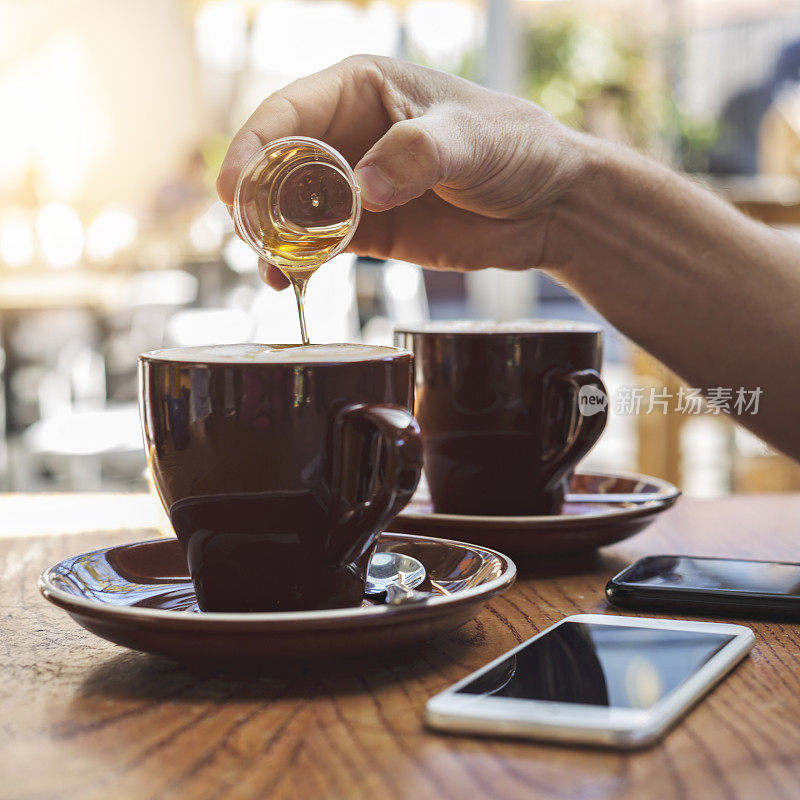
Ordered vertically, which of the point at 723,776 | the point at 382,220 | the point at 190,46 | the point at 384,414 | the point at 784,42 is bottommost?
the point at 723,776

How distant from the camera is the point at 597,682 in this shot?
45 centimetres

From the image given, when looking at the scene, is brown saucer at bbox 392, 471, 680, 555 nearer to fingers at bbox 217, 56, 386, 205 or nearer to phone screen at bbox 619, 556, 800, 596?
phone screen at bbox 619, 556, 800, 596

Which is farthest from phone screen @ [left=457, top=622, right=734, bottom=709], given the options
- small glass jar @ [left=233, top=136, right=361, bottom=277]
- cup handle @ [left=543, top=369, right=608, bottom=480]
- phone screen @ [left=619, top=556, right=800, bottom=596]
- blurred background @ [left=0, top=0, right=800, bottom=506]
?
blurred background @ [left=0, top=0, right=800, bottom=506]

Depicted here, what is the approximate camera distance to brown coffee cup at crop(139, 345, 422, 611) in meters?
0.52

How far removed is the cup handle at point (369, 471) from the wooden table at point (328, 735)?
7 centimetres

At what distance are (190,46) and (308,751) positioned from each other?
6702 millimetres

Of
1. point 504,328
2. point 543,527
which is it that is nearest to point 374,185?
point 504,328

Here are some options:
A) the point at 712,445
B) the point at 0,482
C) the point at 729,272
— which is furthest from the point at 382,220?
the point at 712,445

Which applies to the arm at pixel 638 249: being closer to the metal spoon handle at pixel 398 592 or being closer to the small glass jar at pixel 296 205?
the small glass jar at pixel 296 205

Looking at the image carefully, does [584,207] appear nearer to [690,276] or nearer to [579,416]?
[690,276]

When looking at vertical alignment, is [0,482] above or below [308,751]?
below

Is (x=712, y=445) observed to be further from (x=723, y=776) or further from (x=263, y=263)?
(x=723, y=776)

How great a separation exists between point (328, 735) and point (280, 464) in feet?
0.46

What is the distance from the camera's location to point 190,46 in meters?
6.59
